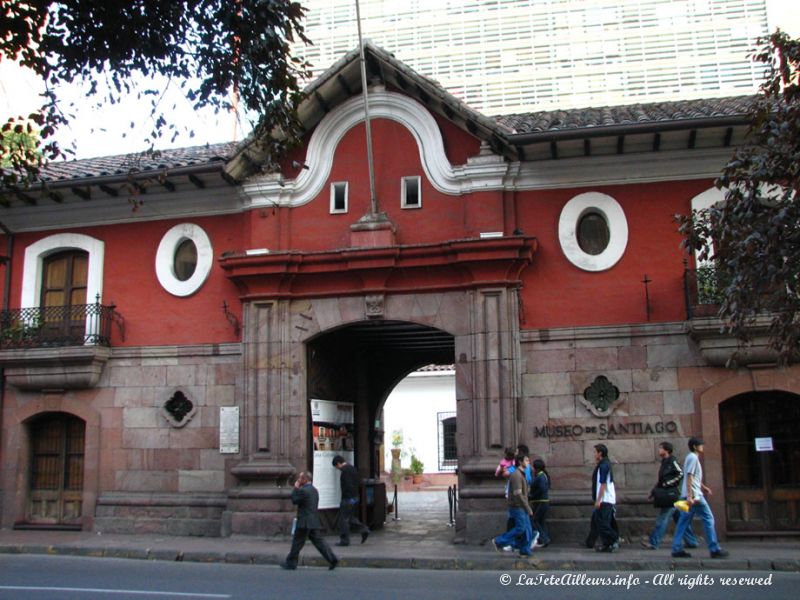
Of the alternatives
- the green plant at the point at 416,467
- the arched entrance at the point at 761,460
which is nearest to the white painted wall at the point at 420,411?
the green plant at the point at 416,467

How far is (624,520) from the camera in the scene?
1507 centimetres

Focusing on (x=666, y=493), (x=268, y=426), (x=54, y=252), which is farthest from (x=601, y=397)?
(x=54, y=252)

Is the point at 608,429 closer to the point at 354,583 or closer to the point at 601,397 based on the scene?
the point at 601,397

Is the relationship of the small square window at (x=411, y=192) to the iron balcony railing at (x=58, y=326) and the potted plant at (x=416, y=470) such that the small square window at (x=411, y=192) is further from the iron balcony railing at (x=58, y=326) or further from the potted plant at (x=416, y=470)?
the potted plant at (x=416, y=470)

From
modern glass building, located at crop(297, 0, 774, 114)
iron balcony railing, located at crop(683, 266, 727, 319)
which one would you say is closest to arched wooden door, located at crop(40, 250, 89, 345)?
iron balcony railing, located at crop(683, 266, 727, 319)

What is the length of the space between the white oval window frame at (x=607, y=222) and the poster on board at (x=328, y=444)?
5340mm

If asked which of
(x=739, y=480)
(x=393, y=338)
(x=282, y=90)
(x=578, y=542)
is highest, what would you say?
(x=282, y=90)

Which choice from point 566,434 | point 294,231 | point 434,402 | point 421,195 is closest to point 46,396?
point 294,231

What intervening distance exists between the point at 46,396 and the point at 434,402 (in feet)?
65.1

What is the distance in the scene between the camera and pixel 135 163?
18.5 m

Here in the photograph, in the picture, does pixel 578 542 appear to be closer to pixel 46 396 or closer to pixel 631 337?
pixel 631 337

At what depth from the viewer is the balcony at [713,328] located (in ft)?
48.3

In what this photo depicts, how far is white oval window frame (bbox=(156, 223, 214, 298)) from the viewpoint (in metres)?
17.8

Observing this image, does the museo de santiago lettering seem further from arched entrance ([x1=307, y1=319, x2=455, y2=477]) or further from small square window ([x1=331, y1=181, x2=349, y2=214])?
small square window ([x1=331, y1=181, x2=349, y2=214])
